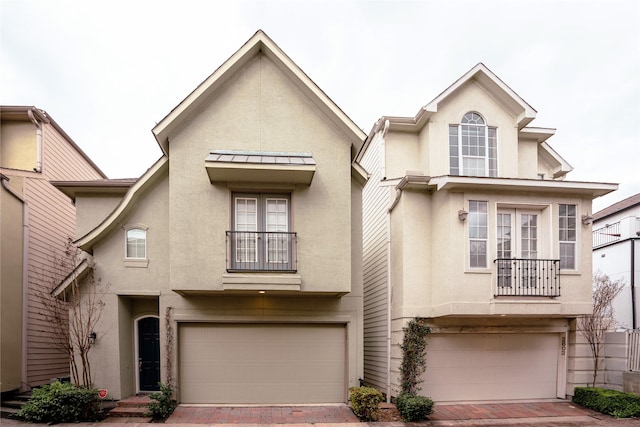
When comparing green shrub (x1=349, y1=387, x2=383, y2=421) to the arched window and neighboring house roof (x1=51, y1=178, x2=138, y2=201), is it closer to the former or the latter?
the arched window

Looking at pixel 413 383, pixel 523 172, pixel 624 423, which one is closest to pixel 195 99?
pixel 413 383

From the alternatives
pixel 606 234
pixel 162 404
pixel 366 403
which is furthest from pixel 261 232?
pixel 606 234

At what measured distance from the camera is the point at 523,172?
12.8m

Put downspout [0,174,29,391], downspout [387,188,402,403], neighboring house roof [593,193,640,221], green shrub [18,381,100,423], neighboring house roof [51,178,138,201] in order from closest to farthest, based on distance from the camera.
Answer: green shrub [18,381,100,423] < downspout [387,188,402,403] < downspout [0,174,29,391] < neighboring house roof [51,178,138,201] < neighboring house roof [593,193,640,221]

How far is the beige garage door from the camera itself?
35.7 ft

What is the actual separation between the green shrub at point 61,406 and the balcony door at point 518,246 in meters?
10.7

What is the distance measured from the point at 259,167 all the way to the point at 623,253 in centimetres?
1533

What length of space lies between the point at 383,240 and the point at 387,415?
5.06 meters

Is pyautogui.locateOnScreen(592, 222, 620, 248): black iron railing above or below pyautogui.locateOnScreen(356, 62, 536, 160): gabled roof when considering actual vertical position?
below

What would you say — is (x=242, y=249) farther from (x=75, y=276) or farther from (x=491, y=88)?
(x=491, y=88)

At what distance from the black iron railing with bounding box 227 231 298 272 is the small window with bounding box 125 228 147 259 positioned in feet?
8.82

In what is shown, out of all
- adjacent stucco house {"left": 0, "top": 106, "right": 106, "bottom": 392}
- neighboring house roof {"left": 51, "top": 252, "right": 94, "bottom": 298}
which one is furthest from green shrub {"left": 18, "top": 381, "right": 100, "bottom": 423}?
neighboring house roof {"left": 51, "top": 252, "right": 94, "bottom": 298}

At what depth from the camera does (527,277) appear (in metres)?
10.6

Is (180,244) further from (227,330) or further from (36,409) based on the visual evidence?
(36,409)
